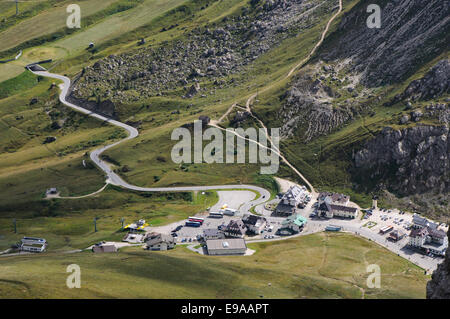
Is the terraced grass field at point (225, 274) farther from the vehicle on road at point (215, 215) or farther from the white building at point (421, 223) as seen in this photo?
the vehicle on road at point (215, 215)

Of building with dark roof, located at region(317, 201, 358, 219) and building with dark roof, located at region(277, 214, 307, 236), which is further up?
building with dark roof, located at region(317, 201, 358, 219)

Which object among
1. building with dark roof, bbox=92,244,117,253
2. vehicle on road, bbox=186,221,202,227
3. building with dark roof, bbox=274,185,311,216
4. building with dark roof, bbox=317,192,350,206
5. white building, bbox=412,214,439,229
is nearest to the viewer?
building with dark roof, bbox=92,244,117,253

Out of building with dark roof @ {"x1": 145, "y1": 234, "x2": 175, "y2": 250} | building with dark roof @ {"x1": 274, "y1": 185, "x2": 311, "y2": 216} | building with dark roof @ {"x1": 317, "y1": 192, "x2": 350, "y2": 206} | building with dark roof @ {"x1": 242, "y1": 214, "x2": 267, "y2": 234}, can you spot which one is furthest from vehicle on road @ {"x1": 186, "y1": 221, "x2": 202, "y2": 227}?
building with dark roof @ {"x1": 317, "y1": 192, "x2": 350, "y2": 206}

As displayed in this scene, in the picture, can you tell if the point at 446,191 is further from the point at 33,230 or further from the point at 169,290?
the point at 33,230

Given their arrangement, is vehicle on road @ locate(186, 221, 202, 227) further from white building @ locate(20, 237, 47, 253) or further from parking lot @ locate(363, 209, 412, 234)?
parking lot @ locate(363, 209, 412, 234)

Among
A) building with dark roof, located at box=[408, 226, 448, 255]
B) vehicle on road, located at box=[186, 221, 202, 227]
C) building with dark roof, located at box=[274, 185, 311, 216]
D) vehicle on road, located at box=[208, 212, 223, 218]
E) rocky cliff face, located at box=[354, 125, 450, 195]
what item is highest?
rocky cliff face, located at box=[354, 125, 450, 195]

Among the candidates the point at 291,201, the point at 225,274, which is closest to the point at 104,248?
the point at 225,274

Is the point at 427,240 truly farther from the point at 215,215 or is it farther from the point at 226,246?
the point at 215,215
